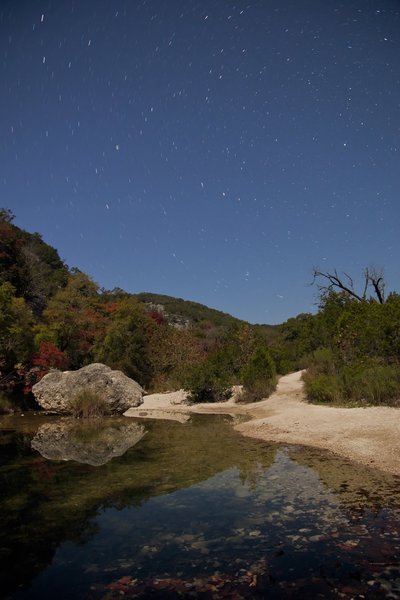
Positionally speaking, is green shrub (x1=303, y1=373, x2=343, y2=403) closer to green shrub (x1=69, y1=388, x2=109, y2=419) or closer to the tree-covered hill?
the tree-covered hill

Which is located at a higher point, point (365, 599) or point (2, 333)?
point (2, 333)

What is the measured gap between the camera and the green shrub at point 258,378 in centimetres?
2509

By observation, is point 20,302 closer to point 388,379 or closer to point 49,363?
point 49,363

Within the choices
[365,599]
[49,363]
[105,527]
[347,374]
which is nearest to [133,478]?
[105,527]

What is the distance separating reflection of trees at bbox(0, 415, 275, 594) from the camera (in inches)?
271

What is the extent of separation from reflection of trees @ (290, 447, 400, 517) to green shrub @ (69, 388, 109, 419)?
13.9m

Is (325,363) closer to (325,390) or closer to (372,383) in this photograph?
(325,390)

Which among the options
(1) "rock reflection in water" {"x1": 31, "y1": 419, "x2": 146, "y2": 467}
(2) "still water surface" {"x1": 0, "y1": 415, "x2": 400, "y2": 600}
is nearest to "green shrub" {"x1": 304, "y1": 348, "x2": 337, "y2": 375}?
(1) "rock reflection in water" {"x1": 31, "y1": 419, "x2": 146, "y2": 467}

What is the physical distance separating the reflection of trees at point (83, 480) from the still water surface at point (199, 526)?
31 millimetres

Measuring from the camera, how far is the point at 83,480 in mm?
10633

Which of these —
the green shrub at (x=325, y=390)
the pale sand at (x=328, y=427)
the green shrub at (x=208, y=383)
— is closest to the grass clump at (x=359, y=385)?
the green shrub at (x=325, y=390)

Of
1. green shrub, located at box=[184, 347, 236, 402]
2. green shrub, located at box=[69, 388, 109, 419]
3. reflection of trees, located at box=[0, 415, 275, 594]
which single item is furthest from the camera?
green shrub, located at box=[184, 347, 236, 402]

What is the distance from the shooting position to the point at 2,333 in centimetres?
2530

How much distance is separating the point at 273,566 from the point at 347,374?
51.4ft
